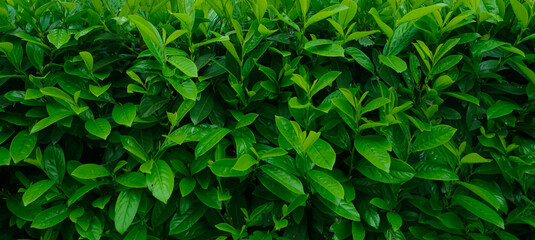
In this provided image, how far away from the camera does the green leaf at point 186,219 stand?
1812mm

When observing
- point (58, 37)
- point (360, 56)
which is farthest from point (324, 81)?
point (58, 37)

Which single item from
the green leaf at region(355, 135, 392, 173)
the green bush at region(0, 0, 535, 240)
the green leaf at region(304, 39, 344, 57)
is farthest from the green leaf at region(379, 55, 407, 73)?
the green leaf at region(355, 135, 392, 173)

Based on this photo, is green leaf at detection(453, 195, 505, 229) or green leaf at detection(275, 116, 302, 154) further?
green leaf at detection(453, 195, 505, 229)

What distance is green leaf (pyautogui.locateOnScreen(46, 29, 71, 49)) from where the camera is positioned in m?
1.76

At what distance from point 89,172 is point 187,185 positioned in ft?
1.54

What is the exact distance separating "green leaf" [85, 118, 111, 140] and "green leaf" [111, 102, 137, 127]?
6 centimetres

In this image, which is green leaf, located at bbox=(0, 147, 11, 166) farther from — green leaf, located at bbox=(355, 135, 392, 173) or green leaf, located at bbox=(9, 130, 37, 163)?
green leaf, located at bbox=(355, 135, 392, 173)

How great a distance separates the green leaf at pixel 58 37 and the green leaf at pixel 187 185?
0.87 metres

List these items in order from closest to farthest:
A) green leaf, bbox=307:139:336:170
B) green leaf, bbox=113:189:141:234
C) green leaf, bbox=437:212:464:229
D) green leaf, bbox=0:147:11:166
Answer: green leaf, bbox=307:139:336:170
green leaf, bbox=113:189:141:234
green leaf, bbox=0:147:11:166
green leaf, bbox=437:212:464:229

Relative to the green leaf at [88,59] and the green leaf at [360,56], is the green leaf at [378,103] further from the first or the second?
the green leaf at [88,59]

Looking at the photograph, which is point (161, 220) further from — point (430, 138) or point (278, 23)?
point (430, 138)

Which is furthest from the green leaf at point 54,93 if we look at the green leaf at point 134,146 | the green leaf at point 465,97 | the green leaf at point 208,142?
the green leaf at point 465,97

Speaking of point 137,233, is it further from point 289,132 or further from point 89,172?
point 289,132

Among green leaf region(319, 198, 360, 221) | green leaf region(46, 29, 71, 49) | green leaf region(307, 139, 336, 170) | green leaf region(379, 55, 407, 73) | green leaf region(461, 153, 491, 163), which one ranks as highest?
green leaf region(46, 29, 71, 49)
